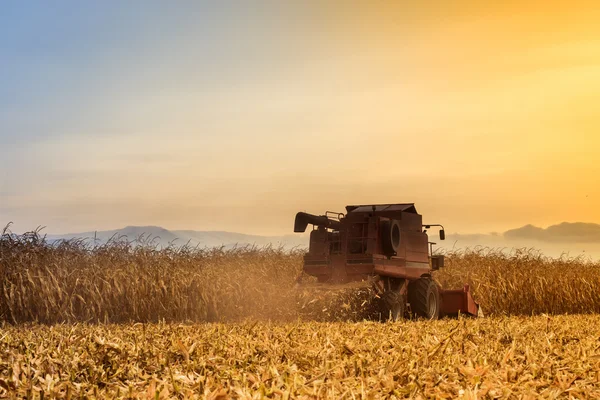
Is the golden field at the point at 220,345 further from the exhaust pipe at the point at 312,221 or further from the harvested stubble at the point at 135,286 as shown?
the exhaust pipe at the point at 312,221

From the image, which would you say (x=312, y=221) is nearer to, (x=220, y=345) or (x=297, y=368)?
(x=220, y=345)

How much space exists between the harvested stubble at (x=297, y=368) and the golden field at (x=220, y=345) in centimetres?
2

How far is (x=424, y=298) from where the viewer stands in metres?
15.3

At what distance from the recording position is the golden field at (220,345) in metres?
4.63

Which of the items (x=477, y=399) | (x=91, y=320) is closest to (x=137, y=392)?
(x=477, y=399)

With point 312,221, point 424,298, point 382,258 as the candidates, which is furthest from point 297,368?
point 424,298

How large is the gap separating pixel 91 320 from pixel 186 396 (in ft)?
36.8

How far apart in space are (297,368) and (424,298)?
10.4m

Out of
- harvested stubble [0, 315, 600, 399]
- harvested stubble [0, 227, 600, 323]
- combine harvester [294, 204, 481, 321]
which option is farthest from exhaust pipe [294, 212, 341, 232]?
harvested stubble [0, 315, 600, 399]

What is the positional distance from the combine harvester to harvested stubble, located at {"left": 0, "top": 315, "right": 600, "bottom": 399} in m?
6.44

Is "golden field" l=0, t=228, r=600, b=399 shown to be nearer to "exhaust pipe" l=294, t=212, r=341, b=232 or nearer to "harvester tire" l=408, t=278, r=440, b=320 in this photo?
"exhaust pipe" l=294, t=212, r=341, b=232

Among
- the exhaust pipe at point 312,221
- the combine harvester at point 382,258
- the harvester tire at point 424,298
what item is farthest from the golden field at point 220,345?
the harvester tire at point 424,298

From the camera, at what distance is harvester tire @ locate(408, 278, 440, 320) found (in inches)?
602

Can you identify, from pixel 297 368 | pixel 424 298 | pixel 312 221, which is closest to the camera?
pixel 297 368
